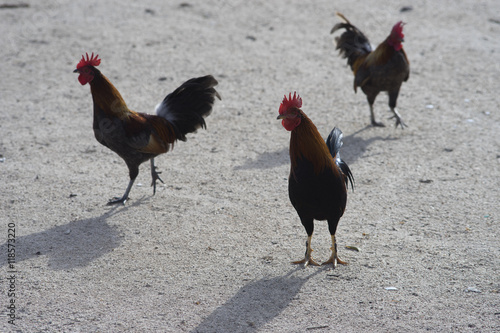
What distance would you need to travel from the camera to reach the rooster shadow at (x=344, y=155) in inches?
272

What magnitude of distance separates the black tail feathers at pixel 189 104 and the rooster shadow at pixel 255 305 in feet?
7.59

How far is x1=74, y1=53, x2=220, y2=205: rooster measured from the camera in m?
5.72

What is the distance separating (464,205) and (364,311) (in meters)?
2.30

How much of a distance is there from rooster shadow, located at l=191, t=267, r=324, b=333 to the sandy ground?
0.02m

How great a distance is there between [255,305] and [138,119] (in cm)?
261

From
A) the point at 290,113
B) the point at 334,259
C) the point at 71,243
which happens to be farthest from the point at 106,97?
the point at 334,259

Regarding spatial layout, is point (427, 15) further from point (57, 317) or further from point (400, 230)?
point (57, 317)

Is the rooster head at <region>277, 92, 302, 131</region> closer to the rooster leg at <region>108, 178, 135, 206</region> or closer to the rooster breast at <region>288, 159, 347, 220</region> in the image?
the rooster breast at <region>288, 159, 347, 220</region>

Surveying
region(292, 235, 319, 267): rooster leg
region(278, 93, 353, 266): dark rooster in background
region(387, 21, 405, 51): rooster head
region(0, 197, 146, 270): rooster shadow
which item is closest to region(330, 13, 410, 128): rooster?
region(387, 21, 405, 51): rooster head

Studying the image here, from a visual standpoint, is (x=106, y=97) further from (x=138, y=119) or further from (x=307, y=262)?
(x=307, y=262)

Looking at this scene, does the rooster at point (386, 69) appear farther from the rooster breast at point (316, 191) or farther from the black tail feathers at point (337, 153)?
the rooster breast at point (316, 191)

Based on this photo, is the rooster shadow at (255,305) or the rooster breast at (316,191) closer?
the rooster shadow at (255,305)

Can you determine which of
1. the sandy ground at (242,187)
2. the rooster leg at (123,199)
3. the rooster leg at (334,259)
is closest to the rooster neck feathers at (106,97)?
the rooster leg at (123,199)

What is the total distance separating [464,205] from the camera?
590cm
